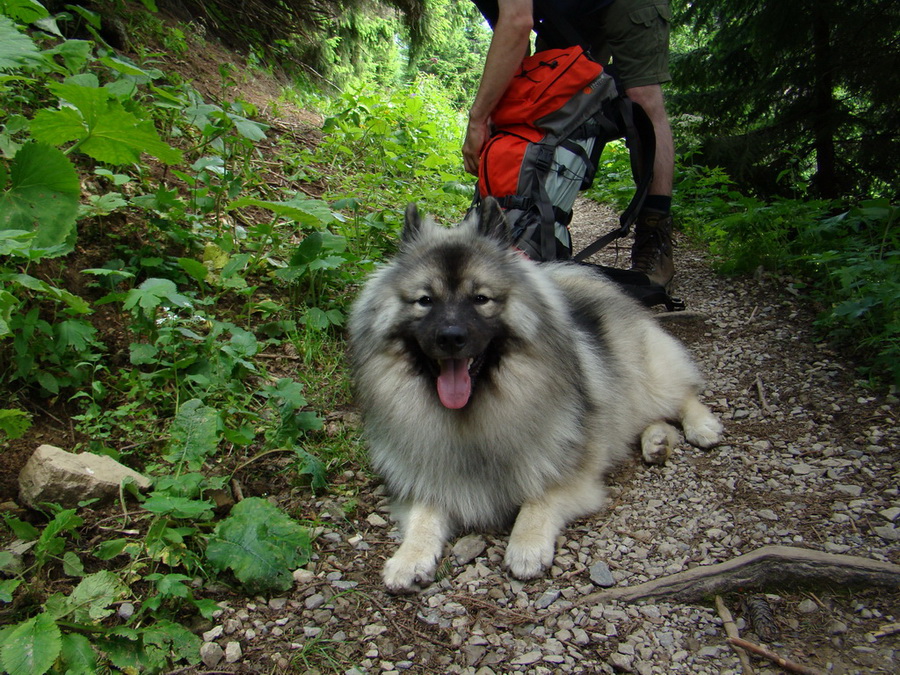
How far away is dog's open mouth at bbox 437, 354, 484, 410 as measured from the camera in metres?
2.31

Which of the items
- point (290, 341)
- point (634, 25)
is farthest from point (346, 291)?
point (634, 25)

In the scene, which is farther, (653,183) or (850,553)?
(653,183)

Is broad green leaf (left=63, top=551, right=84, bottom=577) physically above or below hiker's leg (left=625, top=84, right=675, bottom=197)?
below

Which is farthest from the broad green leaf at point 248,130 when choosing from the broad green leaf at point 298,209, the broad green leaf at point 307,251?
the broad green leaf at point 307,251

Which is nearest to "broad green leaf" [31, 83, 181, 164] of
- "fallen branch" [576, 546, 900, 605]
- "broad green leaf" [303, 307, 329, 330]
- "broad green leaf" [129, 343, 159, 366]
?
"broad green leaf" [129, 343, 159, 366]

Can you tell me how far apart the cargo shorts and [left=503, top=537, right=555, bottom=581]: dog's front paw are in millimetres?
3134

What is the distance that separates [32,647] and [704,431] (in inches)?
109

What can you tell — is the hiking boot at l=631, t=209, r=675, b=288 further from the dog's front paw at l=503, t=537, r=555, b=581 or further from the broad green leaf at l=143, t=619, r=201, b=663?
the broad green leaf at l=143, t=619, r=201, b=663

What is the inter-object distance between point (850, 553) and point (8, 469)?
299 centimetres

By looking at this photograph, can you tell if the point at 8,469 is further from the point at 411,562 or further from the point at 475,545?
the point at 475,545

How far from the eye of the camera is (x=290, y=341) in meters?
3.26

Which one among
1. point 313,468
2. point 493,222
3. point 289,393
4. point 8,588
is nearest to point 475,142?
point 493,222

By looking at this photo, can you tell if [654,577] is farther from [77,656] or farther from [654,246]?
[654,246]

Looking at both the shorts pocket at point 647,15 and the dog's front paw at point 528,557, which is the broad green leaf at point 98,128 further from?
the shorts pocket at point 647,15
